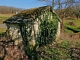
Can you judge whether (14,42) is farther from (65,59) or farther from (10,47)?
(65,59)

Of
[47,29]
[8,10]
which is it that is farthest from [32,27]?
[8,10]

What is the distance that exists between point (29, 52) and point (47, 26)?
3.83 meters

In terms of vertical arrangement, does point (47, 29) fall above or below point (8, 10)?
below

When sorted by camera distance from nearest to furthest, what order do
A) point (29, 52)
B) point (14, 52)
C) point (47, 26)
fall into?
point (14, 52)
point (29, 52)
point (47, 26)

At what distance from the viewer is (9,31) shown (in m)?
17.8

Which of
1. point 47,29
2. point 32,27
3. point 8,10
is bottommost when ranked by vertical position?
point 47,29

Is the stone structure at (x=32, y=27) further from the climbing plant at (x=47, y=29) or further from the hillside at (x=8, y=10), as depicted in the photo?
the hillside at (x=8, y=10)

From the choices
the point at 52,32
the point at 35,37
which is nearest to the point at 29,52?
the point at 35,37

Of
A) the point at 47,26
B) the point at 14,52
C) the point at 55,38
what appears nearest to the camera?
the point at 14,52

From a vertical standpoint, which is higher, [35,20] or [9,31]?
[35,20]

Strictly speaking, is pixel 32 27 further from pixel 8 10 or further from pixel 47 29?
pixel 8 10

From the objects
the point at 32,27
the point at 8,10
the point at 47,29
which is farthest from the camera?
the point at 8,10

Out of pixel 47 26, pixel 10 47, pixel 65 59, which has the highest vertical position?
pixel 47 26

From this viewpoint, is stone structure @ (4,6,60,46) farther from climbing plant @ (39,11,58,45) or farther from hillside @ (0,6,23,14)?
hillside @ (0,6,23,14)
